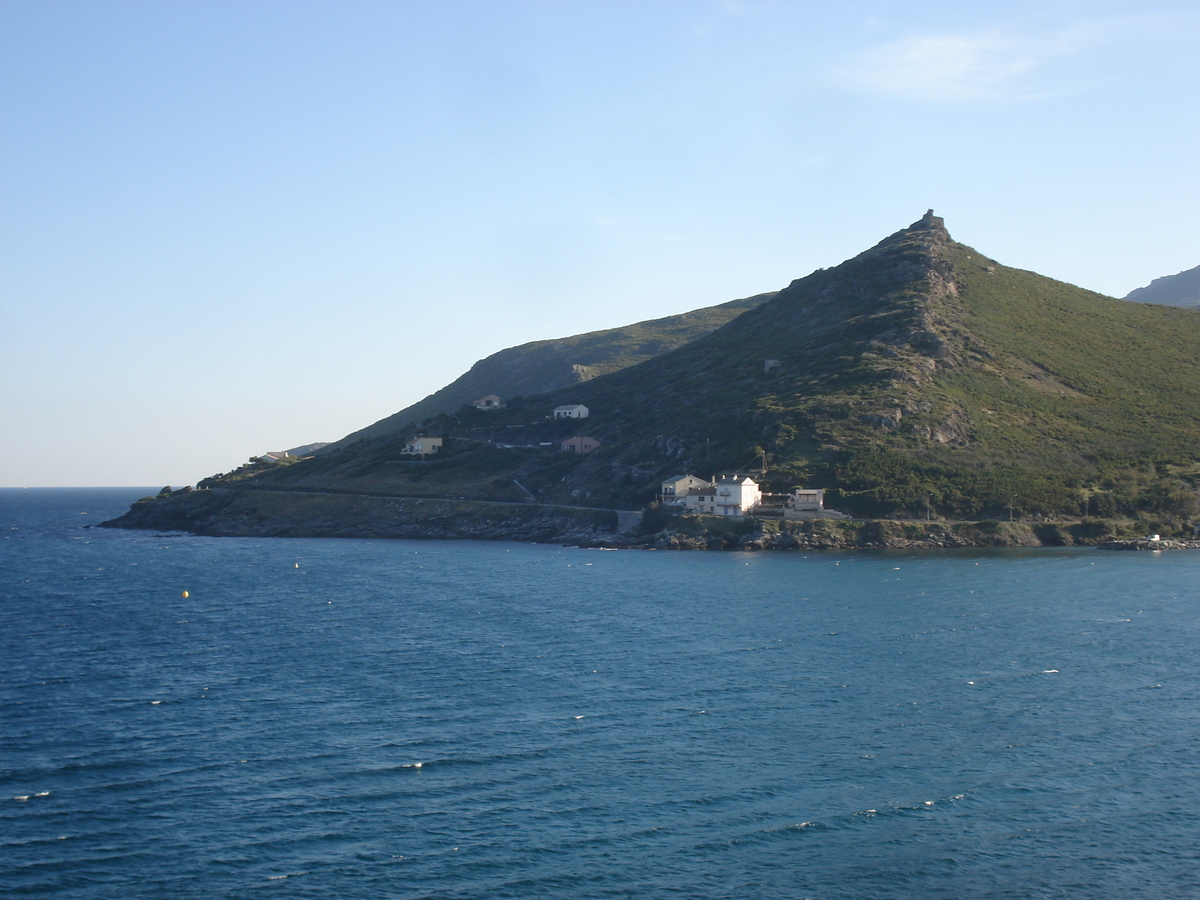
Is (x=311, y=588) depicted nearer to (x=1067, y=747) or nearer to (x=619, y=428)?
(x=1067, y=747)

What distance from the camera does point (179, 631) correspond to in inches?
2672

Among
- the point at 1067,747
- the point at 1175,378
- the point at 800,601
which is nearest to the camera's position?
the point at 1067,747

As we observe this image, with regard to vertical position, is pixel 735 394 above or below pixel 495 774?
above

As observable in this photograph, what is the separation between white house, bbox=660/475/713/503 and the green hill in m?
4.75

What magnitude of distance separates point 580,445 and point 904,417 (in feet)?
177

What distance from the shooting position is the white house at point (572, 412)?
189500 mm

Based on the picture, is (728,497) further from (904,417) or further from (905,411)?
(905,411)

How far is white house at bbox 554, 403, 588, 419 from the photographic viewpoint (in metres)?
190

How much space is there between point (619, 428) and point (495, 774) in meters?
132

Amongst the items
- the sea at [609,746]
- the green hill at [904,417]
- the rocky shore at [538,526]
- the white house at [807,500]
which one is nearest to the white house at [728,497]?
the rocky shore at [538,526]

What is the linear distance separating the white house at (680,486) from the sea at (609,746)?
165 ft

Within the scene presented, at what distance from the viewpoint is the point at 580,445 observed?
164m

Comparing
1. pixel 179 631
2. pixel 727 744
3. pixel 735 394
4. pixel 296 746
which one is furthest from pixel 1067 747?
pixel 735 394

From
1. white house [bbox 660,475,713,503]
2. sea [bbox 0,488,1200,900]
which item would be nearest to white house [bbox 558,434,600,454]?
white house [bbox 660,475,713,503]
